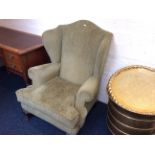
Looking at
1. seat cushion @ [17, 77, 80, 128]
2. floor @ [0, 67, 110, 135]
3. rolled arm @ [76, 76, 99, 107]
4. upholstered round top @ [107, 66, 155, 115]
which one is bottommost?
floor @ [0, 67, 110, 135]

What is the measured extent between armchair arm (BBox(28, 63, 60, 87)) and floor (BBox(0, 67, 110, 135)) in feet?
1.46

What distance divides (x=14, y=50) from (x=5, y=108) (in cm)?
72

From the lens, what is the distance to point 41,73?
1.73 m

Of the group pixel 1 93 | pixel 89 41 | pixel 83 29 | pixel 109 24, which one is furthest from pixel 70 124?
pixel 1 93

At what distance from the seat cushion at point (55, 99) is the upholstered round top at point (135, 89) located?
0.38 metres

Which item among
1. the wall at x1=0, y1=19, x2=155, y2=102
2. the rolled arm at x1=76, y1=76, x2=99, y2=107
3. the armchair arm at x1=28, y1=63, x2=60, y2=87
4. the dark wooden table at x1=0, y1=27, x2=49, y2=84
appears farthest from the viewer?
the dark wooden table at x1=0, y1=27, x2=49, y2=84

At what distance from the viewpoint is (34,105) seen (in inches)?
62.7

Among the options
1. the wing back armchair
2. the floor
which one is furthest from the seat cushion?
the floor

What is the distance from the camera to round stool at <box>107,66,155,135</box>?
1217 mm

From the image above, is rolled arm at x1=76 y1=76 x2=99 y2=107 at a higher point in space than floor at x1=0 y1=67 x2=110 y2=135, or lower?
higher

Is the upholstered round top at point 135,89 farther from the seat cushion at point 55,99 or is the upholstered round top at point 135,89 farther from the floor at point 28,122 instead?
the floor at point 28,122

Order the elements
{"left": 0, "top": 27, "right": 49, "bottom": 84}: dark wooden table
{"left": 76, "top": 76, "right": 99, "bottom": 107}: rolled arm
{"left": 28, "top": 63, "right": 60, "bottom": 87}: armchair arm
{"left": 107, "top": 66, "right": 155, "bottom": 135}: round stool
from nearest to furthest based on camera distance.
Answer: {"left": 107, "top": 66, "right": 155, "bottom": 135}: round stool
{"left": 76, "top": 76, "right": 99, "bottom": 107}: rolled arm
{"left": 28, "top": 63, "right": 60, "bottom": 87}: armchair arm
{"left": 0, "top": 27, "right": 49, "bottom": 84}: dark wooden table

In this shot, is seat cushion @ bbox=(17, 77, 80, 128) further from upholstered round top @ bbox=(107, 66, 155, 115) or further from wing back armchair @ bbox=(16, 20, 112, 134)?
upholstered round top @ bbox=(107, 66, 155, 115)
